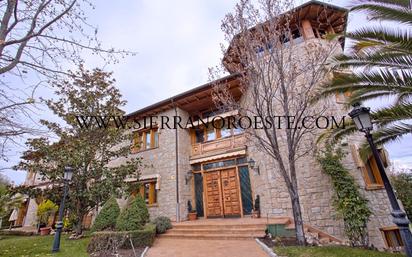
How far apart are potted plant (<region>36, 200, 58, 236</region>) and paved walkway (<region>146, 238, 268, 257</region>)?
35.7 ft

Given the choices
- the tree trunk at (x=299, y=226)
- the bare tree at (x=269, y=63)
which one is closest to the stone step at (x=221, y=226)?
the tree trunk at (x=299, y=226)

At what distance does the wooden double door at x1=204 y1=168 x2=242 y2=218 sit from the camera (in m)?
11.5

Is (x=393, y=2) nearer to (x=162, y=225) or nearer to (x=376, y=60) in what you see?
(x=376, y=60)

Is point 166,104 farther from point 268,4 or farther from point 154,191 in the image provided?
point 268,4

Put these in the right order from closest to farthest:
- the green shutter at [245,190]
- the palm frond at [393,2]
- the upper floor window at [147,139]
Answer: the palm frond at [393,2] < the green shutter at [245,190] < the upper floor window at [147,139]

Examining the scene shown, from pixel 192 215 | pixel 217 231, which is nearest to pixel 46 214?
pixel 192 215

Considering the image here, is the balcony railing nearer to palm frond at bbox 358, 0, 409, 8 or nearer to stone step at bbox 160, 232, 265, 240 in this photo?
stone step at bbox 160, 232, 265, 240

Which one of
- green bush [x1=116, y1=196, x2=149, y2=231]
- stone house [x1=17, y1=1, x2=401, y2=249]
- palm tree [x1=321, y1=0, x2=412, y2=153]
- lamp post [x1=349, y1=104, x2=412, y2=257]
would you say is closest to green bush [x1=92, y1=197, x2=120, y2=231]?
green bush [x1=116, y1=196, x2=149, y2=231]

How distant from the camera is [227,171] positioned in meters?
12.2

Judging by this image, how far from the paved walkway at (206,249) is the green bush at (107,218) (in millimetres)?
2507

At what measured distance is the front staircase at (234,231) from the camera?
7766 mm

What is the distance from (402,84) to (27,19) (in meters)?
9.28

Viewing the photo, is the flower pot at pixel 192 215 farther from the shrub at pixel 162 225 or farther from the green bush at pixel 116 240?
the green bush at pixel 116 240

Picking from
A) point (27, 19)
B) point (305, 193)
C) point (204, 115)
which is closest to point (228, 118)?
point (204, 115)
